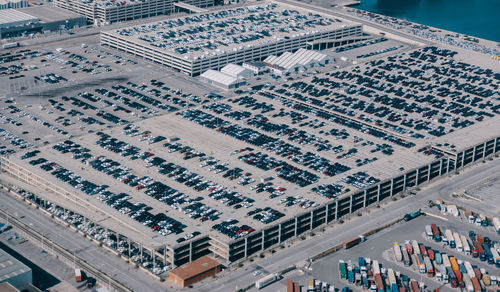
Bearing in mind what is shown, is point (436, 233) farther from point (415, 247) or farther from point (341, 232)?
point (341, 232)

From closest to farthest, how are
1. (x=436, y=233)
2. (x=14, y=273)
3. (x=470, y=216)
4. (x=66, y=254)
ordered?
(x=14, y=273)
(x=66, y=254)
(x=436, y=233)
(x=470, y=216)

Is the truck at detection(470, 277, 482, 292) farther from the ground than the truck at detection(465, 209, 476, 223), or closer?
closer

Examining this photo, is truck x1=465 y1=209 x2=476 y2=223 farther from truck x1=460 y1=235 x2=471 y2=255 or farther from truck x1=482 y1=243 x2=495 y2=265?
truck x1=482 y1=243 x2=495 y2=265

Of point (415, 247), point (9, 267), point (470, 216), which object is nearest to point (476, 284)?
point (415, 247)

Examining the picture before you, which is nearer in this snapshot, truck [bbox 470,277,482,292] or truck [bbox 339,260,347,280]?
truck [bbox 470,277,482,292]

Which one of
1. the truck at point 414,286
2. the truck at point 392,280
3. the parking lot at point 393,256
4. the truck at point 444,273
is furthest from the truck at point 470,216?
the truck at point 414,286

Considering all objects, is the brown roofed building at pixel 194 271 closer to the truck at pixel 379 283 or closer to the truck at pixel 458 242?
the truck at pixel 379 283

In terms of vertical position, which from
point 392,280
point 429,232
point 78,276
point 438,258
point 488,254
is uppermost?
point 429,232

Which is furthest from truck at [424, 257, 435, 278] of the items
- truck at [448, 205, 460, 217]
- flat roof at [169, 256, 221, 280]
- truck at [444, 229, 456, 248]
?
flat roof at [169, 256, 221, 280]
